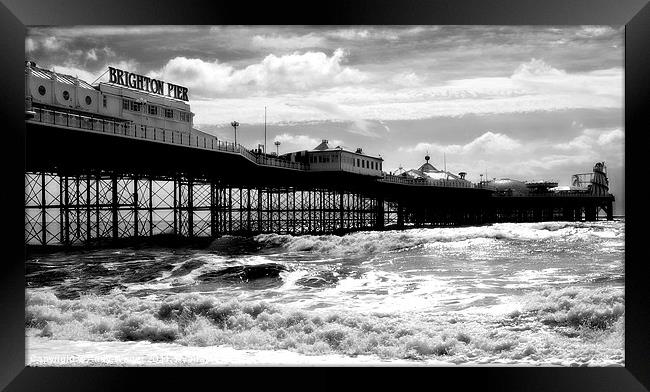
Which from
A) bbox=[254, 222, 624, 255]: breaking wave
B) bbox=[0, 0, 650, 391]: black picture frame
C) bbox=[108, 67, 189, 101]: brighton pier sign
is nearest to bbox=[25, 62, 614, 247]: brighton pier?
bbox=[108, 67, 189, 101]: brighton pier sign

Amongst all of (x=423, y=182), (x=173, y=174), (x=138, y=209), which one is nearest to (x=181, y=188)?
(x=173, y=174)

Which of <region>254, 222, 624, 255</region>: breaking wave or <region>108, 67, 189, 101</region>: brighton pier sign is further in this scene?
<region>254, 222, 624, 255</region>: breaking wave

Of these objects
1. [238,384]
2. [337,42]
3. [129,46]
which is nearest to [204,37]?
[129,46]

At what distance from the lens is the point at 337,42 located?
27.8ft

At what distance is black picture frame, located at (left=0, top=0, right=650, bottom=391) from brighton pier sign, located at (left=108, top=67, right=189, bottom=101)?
3.32m

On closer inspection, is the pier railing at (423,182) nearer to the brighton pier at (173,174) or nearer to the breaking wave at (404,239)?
the brighton pier at (173,174)

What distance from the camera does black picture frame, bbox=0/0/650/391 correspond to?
5.73 meters

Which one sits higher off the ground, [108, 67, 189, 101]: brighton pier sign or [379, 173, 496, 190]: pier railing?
[108, 67, 189, 101]: brighton pier sign

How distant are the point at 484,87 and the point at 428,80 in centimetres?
86

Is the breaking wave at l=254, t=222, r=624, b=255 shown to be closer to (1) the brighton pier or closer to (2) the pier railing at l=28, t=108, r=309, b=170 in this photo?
(1) the brighton pier
